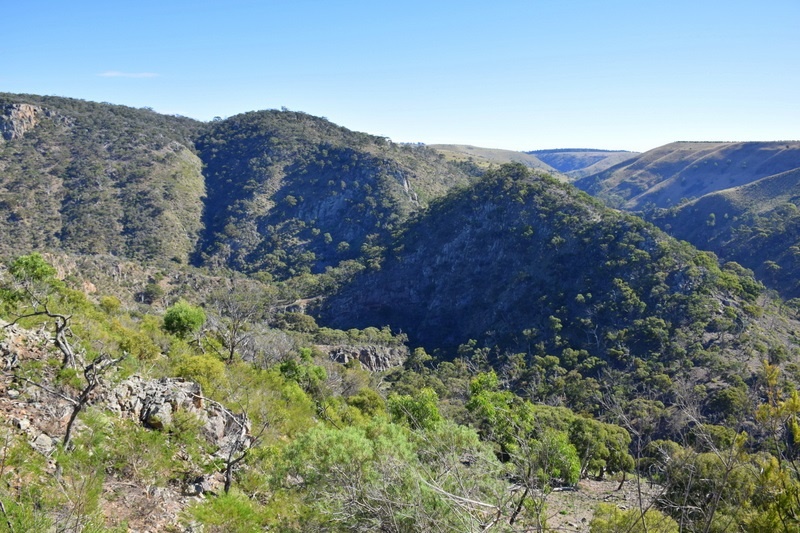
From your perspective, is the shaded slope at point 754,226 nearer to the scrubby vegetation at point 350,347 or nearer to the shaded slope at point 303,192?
the scrubby vegetation at point 350,347

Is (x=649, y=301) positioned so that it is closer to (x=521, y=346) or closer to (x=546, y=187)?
(x=521, y=346)

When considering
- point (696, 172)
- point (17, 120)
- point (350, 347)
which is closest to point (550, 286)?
point (350, 347)

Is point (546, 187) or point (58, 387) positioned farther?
point (546, 187)

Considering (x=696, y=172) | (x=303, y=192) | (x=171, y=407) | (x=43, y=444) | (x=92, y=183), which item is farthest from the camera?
(x=696, y=172)

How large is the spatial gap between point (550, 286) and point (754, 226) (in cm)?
5657

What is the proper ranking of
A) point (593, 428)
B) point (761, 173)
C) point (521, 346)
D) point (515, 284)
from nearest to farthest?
1. point (593, 428)
2. point (521, 346)
3. point (515, 284)
4. point (761, 173)

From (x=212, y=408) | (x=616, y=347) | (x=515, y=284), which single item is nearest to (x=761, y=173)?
(x=515, y=284)

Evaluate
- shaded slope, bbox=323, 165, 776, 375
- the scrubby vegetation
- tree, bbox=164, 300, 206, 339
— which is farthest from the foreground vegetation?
shaded slope, bbox=323, 165, 776, 375

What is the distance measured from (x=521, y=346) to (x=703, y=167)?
146415 millimetres

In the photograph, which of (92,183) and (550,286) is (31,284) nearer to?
(550,286)

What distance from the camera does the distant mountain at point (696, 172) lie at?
142750mm

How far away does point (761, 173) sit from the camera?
140 m

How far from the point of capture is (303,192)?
359 feet

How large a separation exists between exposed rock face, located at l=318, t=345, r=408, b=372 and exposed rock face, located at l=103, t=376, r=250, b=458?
142 feet
